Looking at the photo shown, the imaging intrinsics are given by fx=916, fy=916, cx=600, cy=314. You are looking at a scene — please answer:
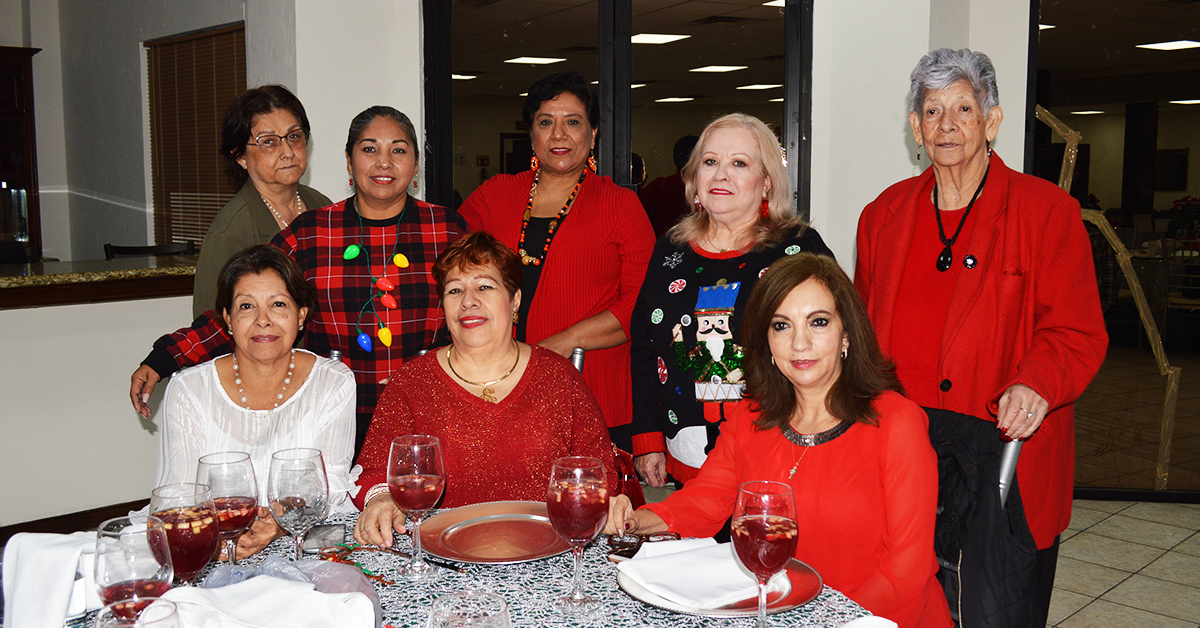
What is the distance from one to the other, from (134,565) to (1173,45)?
14.7 ft

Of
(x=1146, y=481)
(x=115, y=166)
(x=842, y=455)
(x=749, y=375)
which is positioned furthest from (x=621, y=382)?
(x=115, y=166)

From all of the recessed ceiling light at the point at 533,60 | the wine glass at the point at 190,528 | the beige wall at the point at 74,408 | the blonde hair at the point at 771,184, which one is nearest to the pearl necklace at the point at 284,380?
the wine glass at the point at 190,528

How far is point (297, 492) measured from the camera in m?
1.42

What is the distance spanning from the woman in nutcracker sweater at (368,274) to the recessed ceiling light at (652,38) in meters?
1.98

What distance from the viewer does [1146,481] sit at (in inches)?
180

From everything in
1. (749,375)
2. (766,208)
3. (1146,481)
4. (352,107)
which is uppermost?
(352,107)

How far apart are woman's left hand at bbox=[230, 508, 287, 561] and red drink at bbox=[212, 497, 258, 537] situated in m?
0.13

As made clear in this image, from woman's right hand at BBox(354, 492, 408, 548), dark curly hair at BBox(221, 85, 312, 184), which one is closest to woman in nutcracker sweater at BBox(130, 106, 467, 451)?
dark curly hair at BBox(221, 85, 312, 184)

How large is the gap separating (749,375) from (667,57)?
2689mm

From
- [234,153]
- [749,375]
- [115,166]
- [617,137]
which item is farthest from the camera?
[115,166]

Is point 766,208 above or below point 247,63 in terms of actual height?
below

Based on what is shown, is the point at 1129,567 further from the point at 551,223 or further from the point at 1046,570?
the point at 551,223

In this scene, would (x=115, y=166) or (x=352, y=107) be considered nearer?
(x=352, y=107)

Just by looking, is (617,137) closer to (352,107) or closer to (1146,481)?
(352,107)
